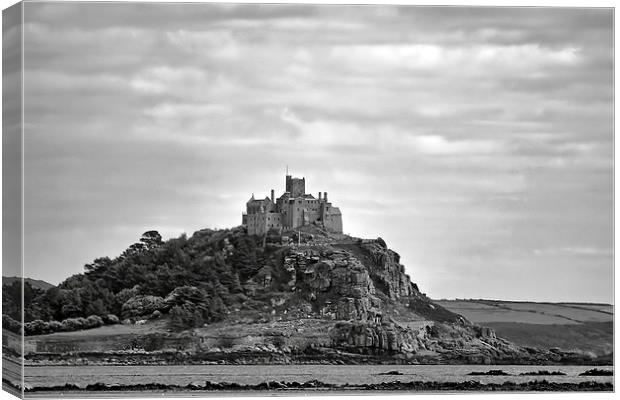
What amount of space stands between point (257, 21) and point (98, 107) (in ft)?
10.00

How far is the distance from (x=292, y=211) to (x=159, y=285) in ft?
8.63

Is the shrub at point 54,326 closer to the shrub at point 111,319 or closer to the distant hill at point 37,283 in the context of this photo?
the distant hill at point 37,283

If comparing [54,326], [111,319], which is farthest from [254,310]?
[54,326]

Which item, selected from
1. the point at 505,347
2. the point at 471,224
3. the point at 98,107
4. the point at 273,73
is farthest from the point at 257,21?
the point at 505,347

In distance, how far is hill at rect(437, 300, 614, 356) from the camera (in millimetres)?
32406

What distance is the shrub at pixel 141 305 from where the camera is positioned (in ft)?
102

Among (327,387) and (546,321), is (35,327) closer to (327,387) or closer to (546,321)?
(327,387)

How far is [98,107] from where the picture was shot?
30828 mm

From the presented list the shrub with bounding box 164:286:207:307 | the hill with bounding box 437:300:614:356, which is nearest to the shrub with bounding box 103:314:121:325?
the shrub with bounding box 164:286:207:307

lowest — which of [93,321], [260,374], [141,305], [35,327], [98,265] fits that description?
[260,374]

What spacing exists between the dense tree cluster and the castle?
286 mm

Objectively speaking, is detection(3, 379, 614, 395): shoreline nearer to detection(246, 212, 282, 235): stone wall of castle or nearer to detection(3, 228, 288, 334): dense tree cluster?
detection(3, 228, 288, 334): dense tree cluster

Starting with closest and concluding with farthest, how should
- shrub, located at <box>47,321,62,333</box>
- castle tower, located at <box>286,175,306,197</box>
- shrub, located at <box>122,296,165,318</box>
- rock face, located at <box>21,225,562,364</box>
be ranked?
1. shrub, located at <box>47,321,62,333</box>
2. shrub, located at <box>122,296,165,318</box>
3. rock face, located at <box>21,225,562,364</box>
4. castle tower, located at <box>286,175,306,197</box>

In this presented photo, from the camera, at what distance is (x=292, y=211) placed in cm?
3209
